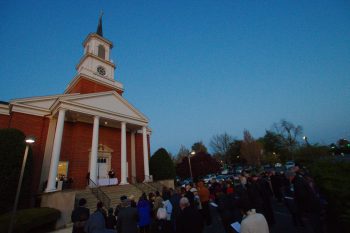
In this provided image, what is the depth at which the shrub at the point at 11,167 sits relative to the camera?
39.3 feet

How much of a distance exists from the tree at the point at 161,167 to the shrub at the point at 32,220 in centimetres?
1273

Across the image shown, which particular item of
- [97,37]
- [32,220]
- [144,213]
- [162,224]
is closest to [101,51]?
[97,37]

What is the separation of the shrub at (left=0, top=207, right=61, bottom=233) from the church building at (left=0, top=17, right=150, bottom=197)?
10.7 ft

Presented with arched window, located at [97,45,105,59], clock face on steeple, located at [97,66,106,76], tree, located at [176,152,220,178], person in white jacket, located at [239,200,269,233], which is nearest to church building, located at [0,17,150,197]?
clock face on steeple, located at [97,66,106,76]

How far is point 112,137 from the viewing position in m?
23.2

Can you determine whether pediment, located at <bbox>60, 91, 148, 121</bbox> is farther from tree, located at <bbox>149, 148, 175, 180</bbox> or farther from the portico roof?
tree, located at <bbox>149, 148, 175, 180</bbox>

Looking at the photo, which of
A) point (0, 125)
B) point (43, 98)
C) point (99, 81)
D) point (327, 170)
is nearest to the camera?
point (327, 170)

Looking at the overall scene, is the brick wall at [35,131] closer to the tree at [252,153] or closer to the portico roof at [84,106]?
the portico roof at [84,106]

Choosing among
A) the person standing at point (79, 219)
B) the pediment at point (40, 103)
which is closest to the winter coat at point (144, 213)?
the person standing at point (79, 219)

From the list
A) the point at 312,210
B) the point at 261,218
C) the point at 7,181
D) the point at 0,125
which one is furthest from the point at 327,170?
the point at 0,125

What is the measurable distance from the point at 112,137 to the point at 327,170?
2145 cm

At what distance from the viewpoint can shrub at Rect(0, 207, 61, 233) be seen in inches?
364

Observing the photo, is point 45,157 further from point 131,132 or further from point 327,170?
point 327,170

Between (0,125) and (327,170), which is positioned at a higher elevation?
(0,125)
